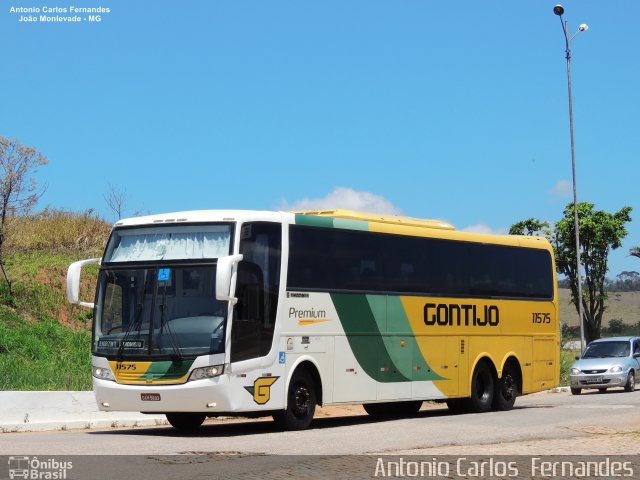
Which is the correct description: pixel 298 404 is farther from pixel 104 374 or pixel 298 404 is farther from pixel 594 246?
pixel 594 246

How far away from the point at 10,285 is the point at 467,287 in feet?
61.6

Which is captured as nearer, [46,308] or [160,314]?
[160,314]

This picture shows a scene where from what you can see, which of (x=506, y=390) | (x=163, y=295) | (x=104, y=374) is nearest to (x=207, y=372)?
(x=163, y=295)

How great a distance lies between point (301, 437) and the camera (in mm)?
16938

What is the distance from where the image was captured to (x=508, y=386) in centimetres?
2544

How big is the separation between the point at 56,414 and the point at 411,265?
7253 millimetres

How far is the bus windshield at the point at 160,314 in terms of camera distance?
17.5 meters

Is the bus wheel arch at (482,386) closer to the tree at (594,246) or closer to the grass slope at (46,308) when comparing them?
the grass slope at (46,308)

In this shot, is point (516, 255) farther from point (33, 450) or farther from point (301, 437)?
point (33, 450)

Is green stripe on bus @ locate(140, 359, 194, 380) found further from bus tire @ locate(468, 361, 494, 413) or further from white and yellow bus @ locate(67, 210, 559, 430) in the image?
bus tire @ locate(468, 361, 494, 413)

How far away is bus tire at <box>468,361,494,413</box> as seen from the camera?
24250 mm
